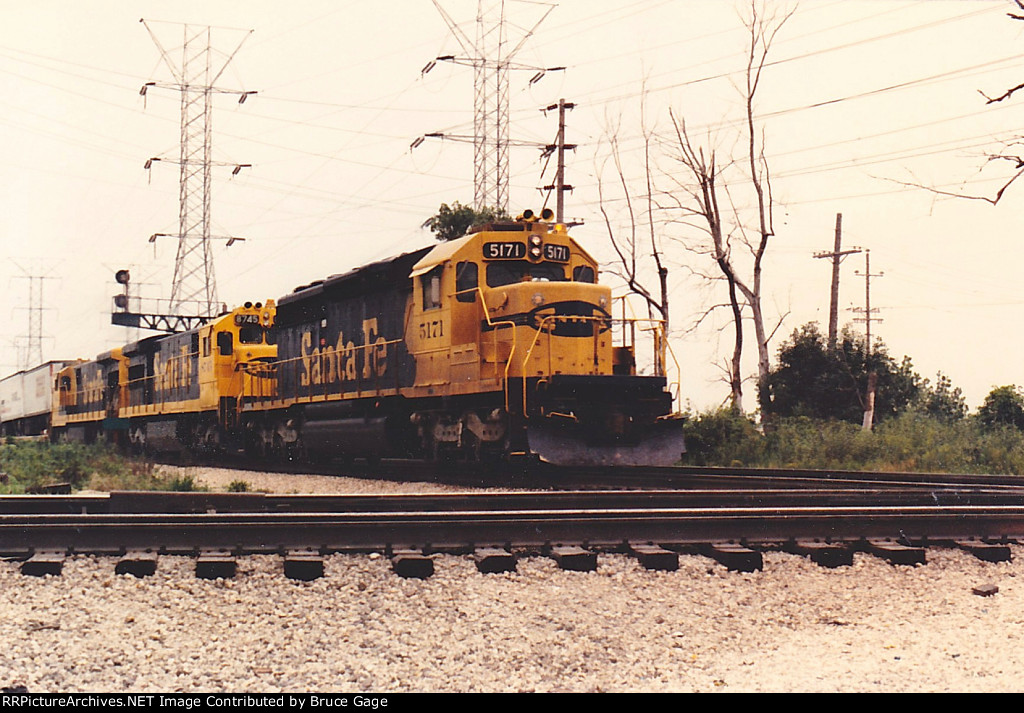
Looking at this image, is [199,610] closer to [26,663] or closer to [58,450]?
[26,663]

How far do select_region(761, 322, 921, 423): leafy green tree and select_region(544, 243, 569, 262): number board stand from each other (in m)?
15.2

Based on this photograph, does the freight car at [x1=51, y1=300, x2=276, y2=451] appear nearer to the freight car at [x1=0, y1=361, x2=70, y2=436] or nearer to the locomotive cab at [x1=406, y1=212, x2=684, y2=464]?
the freight car at [x1=0, y1=361, x2=70, y2=436]

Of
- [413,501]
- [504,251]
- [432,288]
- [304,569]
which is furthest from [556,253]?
[304,569]

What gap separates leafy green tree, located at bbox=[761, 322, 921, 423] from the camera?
28328mm

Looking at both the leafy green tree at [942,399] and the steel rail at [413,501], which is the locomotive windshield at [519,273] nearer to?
the steel rail at [413,501]

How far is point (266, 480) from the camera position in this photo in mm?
15867

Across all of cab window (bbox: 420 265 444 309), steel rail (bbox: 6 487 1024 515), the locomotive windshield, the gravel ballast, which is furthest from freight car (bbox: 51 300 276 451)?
the gravel ballast

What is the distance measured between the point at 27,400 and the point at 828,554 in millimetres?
41361

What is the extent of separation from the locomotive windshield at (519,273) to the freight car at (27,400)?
27.1 m

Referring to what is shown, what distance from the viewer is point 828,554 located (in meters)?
7.03

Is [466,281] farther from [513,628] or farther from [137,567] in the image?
[513,628]

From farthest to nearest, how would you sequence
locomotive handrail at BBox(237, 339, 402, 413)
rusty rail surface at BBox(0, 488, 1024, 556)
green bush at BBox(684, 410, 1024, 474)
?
green bush at BBox(684, 410, 1024, 474), locomotive handrail at BBox(237, 339, 402, 413), rusty rail surface at BBox(0, 488, 1024, 556)

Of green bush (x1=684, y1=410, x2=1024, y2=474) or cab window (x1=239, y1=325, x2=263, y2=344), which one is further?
cab window (x1=239, y1=325, x2=263, y2=344)

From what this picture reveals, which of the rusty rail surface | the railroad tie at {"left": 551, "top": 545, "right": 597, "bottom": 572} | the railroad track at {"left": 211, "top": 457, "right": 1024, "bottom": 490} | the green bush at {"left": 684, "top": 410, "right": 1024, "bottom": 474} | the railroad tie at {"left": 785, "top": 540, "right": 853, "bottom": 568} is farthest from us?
the green bush at {"left": 684, "top": 410, "right": 1024, "bottom": 474}
